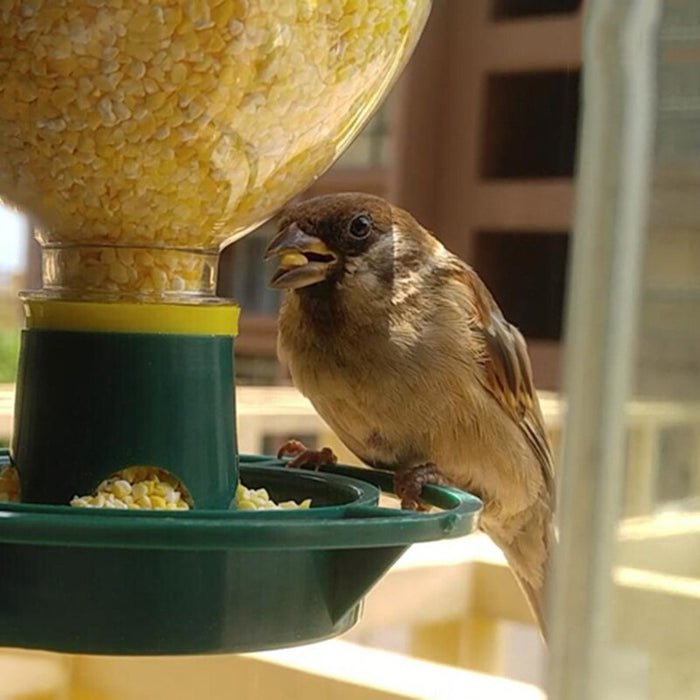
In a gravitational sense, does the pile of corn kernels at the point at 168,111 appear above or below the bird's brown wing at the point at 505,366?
above

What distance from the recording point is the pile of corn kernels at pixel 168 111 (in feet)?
1.90

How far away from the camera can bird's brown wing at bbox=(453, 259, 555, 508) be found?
0.98 metres

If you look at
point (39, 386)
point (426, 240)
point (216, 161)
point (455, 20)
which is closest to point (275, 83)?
point (216, 161)

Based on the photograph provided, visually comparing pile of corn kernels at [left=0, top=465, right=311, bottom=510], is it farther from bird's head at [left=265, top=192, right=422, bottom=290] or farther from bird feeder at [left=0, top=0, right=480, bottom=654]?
bird's head at [left=265, top=192, right=422, bottom=290]

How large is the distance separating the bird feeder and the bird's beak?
12 cm

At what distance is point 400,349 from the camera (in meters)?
0.91

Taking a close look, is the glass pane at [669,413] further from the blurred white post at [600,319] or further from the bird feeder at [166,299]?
the bird feeder at [166,299]

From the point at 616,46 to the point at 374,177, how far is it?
0.77 m

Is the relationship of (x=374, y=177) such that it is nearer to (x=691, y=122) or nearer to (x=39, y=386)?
(x=691, y=122)

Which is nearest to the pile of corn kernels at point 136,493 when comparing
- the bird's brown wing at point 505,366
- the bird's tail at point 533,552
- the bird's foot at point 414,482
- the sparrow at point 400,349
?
the bird's foot at point 414,482

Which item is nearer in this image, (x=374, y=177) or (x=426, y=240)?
(x=426, y=240)

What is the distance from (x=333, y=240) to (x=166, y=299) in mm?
251

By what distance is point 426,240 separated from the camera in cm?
98

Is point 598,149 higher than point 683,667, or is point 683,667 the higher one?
point 598,149
